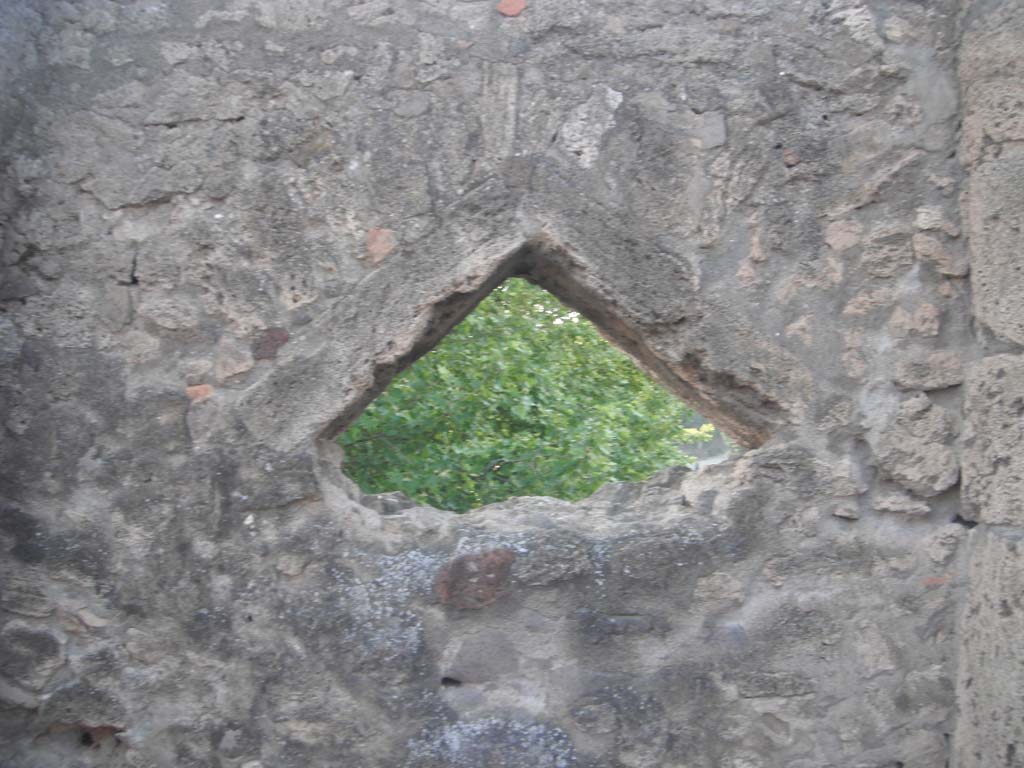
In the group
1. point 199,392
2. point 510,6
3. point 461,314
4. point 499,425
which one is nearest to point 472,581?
point 461,314

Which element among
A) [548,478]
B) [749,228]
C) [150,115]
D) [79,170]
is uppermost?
[548,478]

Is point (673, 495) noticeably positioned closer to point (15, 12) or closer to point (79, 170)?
point (79, 170)

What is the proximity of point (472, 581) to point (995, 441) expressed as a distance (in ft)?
3.89

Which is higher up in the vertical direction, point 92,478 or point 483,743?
point 92,478

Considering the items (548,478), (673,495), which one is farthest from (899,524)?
(548,478)

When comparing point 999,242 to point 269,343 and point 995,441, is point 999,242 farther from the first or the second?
point 269,343

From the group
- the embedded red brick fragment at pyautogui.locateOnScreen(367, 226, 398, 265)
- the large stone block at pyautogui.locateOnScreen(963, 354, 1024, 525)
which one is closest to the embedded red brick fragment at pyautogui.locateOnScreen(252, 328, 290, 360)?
the embedded red brick fragment at pyautogui.locateOnScreen(367, 226, 398, 265)

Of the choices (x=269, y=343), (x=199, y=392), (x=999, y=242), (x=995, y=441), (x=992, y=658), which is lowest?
(x=992, y=658)

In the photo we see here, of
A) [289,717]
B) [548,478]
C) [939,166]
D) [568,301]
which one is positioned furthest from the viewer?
[548,478]

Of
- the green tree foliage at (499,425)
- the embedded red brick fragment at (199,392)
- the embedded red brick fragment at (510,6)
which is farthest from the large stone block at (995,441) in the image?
the green tree foliage at (499,425)

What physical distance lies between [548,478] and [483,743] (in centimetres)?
340

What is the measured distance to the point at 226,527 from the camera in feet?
7.45

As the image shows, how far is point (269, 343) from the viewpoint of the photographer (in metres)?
2.32

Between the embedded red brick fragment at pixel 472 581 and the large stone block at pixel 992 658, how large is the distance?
1028mm
